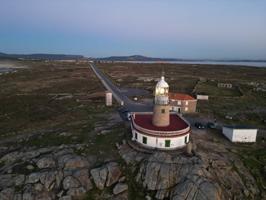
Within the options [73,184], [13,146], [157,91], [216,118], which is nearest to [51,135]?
[13,146]

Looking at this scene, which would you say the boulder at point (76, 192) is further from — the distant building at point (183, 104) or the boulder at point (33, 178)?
the distant building at point (183, 104)

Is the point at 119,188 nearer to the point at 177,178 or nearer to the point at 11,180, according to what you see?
the point at 177,178

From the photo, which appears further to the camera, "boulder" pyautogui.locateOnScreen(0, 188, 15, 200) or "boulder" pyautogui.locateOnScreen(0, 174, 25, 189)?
"boulder" pyautogui.locateOnScreen(0, 174, 25, 189)

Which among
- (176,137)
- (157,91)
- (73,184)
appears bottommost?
(73,184)

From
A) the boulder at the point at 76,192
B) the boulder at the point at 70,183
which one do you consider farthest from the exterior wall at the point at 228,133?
the boulder at the point at 70,183

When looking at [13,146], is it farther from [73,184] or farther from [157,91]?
[157,91]

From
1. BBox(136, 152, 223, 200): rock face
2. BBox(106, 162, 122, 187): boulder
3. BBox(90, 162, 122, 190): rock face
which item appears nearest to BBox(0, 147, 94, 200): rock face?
BBox(90, 162, 122, 190): rock face

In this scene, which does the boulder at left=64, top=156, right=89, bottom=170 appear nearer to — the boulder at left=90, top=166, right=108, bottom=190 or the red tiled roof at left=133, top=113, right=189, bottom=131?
the boulder at left=90, top=166, right=108, bottom=190
